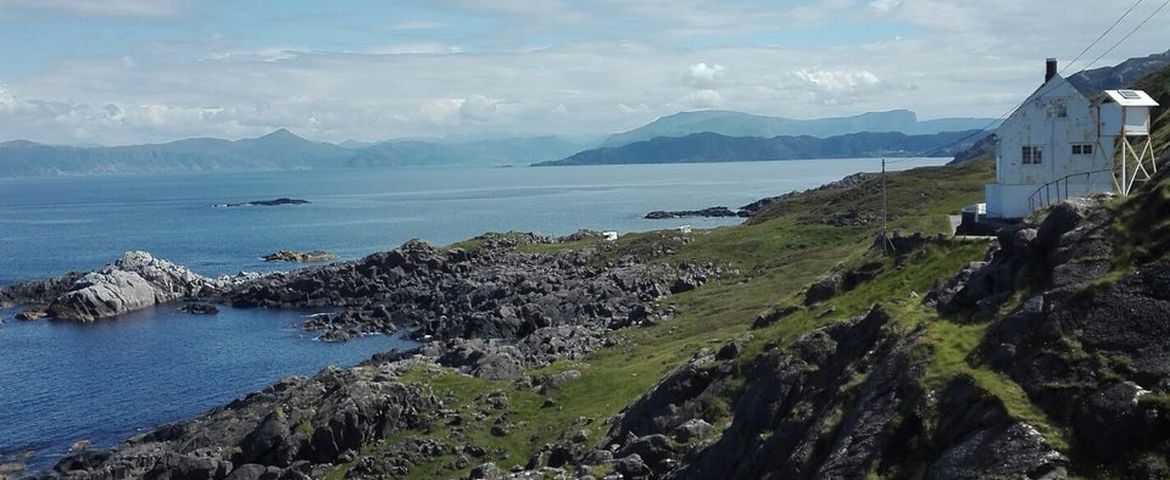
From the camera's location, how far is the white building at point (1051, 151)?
160 feet

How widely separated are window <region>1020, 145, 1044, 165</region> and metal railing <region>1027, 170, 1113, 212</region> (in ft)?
4.69

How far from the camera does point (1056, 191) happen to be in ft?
163

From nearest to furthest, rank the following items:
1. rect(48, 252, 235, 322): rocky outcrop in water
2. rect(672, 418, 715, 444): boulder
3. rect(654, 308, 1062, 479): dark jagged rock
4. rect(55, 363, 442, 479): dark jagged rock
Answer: rect(654, 308, 1062, 479): dark jagged rock → rect(672, 418, 715, 444): boulder → rect(55, 363, 442, 479): dark jagged rock → rect(48, 252, 235, 322): rocky outcrop in water

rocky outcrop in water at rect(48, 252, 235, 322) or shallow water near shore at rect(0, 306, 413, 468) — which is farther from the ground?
rocky outcrop in water at rect(48, 252, 235, 322)

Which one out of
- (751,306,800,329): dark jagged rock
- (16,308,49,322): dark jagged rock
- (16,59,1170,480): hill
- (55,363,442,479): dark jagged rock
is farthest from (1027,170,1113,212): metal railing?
(16,308,49,322): dark jagged rock

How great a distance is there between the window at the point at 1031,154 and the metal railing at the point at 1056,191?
1.43 m

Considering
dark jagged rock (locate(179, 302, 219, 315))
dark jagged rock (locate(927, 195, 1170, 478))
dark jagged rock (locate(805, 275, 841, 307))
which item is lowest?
dark jagged rock (locate(179, 302, 219, 315))

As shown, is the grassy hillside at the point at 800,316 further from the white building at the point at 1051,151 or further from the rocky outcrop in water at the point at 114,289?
the rocky outcrop in water at the point at 114,289

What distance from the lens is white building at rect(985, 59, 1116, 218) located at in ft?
160

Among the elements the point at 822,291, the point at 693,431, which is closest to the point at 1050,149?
the point at 822,291

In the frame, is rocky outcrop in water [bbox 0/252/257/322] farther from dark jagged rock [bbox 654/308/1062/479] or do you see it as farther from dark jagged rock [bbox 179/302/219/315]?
dark jagged rock [bbox 654/308/1062/479]

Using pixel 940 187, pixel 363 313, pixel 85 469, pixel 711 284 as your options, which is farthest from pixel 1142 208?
pixel 940 187

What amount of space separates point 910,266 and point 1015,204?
9.20m

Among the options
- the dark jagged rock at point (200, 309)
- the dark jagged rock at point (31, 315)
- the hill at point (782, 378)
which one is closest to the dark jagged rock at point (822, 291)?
the hill at point (782, 378)
